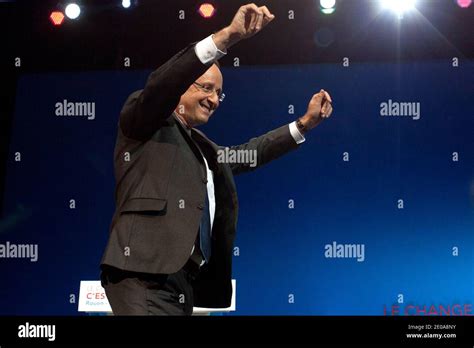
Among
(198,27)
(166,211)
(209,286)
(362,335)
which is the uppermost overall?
(198,27)

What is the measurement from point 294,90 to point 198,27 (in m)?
0.48

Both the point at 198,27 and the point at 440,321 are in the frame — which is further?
the point at 198,27

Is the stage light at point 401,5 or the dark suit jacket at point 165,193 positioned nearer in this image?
the dark suit jacket at point 165,193

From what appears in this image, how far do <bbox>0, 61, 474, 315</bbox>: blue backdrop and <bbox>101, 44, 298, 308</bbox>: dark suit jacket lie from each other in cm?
65

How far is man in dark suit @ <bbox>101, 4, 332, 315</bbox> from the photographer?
2365 millimetres

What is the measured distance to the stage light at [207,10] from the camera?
3139 mm

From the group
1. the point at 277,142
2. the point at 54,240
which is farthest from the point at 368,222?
the point at 54,240

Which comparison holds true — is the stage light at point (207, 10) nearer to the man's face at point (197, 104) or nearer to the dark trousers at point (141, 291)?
the man's face at point (197, 104)

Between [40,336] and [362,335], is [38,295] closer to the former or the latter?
[40,336]

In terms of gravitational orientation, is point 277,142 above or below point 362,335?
above

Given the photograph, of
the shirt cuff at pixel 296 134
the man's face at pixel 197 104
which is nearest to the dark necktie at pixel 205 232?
the man's face at pixel 197 104

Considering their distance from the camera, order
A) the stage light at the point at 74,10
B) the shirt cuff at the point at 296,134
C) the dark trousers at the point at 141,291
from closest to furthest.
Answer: the dark trousers at the point at 141,291 < the shirt cuff at the point at 296,134 < the stage light at the point at 74,10

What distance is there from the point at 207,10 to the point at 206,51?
84 cm

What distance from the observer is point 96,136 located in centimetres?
319
